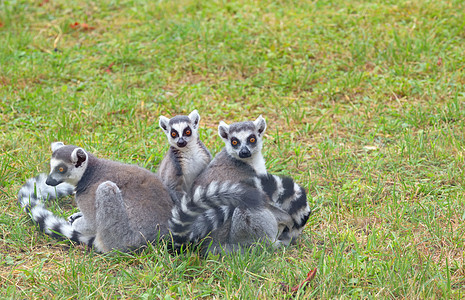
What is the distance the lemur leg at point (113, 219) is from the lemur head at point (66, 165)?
37 cm

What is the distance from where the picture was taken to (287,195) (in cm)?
375

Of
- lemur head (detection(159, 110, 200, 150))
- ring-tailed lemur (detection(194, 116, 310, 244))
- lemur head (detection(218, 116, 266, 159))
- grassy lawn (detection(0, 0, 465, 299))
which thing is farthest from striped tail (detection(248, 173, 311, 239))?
lemur head (detection(159, 110, 200, 150))

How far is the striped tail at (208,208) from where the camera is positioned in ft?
11.2

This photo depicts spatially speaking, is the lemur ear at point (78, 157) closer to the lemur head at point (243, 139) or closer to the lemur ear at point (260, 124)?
the lemur head at point (243, 139)

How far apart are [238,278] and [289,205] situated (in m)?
0.79

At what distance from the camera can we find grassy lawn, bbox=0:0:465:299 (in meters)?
3.31

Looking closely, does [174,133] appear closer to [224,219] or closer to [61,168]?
[61,168]

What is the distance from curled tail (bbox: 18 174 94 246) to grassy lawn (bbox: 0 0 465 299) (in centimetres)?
9

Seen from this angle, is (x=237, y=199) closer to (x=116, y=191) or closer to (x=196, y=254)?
(x=196, y=254)

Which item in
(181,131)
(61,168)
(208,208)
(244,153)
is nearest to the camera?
(208,208)

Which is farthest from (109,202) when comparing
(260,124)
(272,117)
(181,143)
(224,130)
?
(272,117)

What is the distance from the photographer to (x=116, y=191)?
3.65 meters

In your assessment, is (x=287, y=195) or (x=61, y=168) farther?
(x=61, y=168)

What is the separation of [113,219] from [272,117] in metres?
2.95
